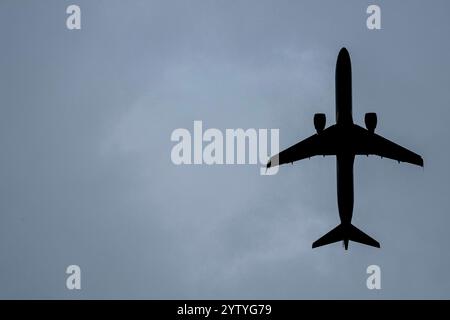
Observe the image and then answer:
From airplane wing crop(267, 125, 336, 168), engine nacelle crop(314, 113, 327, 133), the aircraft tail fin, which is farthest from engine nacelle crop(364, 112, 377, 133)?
the aircraft tail fin

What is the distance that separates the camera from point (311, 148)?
170 ft

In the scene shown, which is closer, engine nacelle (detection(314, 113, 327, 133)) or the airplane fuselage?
the airplane fuselage

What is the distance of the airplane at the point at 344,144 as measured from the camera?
48.8 m

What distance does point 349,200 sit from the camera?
5481cm

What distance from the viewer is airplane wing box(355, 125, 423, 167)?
5044 centimetres

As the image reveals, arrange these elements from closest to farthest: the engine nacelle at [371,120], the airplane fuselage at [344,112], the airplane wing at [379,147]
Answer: the airplane fuselage at [344,112] → the engine nacelle at [371,120] → the airplane wing at [379,147]

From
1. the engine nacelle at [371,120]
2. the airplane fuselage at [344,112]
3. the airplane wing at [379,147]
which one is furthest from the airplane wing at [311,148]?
the engine nacelle at [371,120]

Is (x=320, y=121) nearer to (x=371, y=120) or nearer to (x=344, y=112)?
(x=344, y=112)

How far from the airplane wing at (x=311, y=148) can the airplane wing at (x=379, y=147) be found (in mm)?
2339

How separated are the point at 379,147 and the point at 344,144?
344 cm

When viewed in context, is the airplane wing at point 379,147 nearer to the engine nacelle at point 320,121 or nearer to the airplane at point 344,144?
the airplane at point 344,144

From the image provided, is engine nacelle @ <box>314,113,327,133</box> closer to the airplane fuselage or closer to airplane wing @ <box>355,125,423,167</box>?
the airplane fuselage
